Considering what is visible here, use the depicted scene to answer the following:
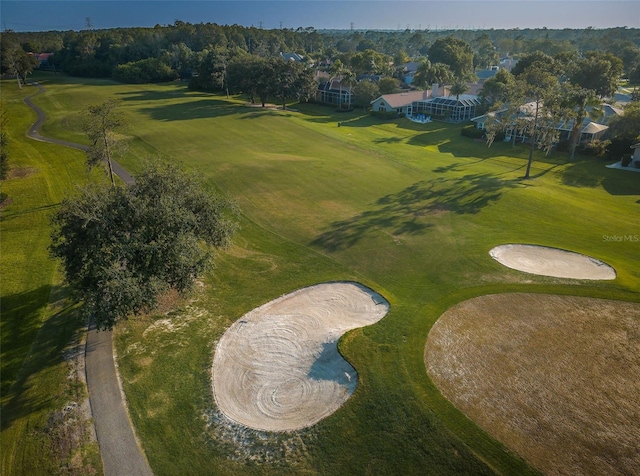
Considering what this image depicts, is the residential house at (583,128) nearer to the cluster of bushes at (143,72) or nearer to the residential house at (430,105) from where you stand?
the residential house at (430,105)

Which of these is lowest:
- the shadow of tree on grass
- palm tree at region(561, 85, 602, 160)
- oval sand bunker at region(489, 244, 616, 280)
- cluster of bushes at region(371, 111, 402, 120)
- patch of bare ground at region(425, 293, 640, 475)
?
patch of bare ground at region(425, 293, 640, 475)

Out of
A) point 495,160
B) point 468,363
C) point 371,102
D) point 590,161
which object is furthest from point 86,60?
point 468,363

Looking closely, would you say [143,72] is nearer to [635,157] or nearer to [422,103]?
[422,103]

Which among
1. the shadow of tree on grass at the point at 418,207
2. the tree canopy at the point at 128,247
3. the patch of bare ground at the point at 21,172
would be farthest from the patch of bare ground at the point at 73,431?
the patch of bare ground at the point at 21,172

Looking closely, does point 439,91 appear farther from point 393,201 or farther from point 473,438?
point 473,438

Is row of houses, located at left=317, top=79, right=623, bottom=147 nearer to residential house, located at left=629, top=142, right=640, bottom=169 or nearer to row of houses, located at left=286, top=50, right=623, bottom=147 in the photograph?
row of houses, located at left=286, top=50, right=623, bottom=147

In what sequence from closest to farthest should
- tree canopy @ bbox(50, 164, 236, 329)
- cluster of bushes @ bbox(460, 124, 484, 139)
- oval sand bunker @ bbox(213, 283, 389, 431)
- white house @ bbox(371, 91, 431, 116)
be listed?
1. oval sand bunker @ bbox(213, 283, 389, 431)
2. tree canopy @ bbox(50, 164, 236, 329)
3. cluster of bushes @ bbox(460, 124, 484, 139)
4. white house @ bbox(371, 91, 431, 116)

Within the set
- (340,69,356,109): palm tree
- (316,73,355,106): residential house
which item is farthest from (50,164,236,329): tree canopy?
(316,73,355,106): residential house
